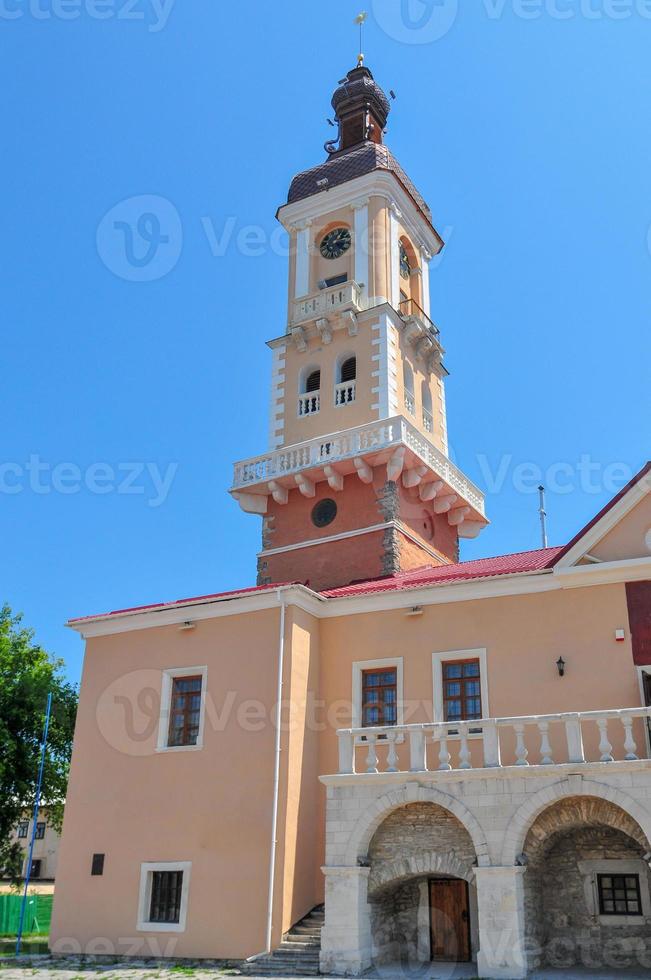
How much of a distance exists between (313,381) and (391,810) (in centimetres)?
1484

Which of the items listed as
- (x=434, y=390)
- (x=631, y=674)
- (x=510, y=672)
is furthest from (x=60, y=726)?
(x=631, y=674)

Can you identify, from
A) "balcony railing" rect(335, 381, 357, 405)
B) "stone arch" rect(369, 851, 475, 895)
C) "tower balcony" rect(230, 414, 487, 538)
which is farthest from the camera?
"balcony railing" rect(335, 381, 357, 405)

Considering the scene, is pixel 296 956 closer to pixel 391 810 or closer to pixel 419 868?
pixel 419 868

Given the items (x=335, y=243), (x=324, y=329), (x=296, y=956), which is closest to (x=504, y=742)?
(x=296, y=956)

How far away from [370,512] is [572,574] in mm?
8049

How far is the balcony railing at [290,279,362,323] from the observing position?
26.4 meters

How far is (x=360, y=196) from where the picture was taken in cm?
2820

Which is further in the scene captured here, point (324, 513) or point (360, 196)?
point (360, 196)

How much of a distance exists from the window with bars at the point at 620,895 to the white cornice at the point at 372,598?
483cm

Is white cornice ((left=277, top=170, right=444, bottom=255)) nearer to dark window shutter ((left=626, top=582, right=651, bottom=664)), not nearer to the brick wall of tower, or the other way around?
the brick wall of tower

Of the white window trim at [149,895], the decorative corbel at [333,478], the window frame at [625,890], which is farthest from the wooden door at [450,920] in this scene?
the decorative corbel at [333,478]

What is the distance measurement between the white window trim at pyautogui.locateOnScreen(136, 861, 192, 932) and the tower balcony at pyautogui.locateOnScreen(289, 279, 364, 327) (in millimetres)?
15729

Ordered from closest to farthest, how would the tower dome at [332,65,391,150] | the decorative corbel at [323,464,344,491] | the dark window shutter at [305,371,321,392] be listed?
the decorative corbel at [323,464,344,491], the dark window shutter at [305,371,321,392], the tower dome at [332,65,391,150]

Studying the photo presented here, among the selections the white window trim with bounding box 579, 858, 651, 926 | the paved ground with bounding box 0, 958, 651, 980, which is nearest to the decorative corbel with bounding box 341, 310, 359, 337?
the white window trim with bounding box 579, 858, 651, 926
